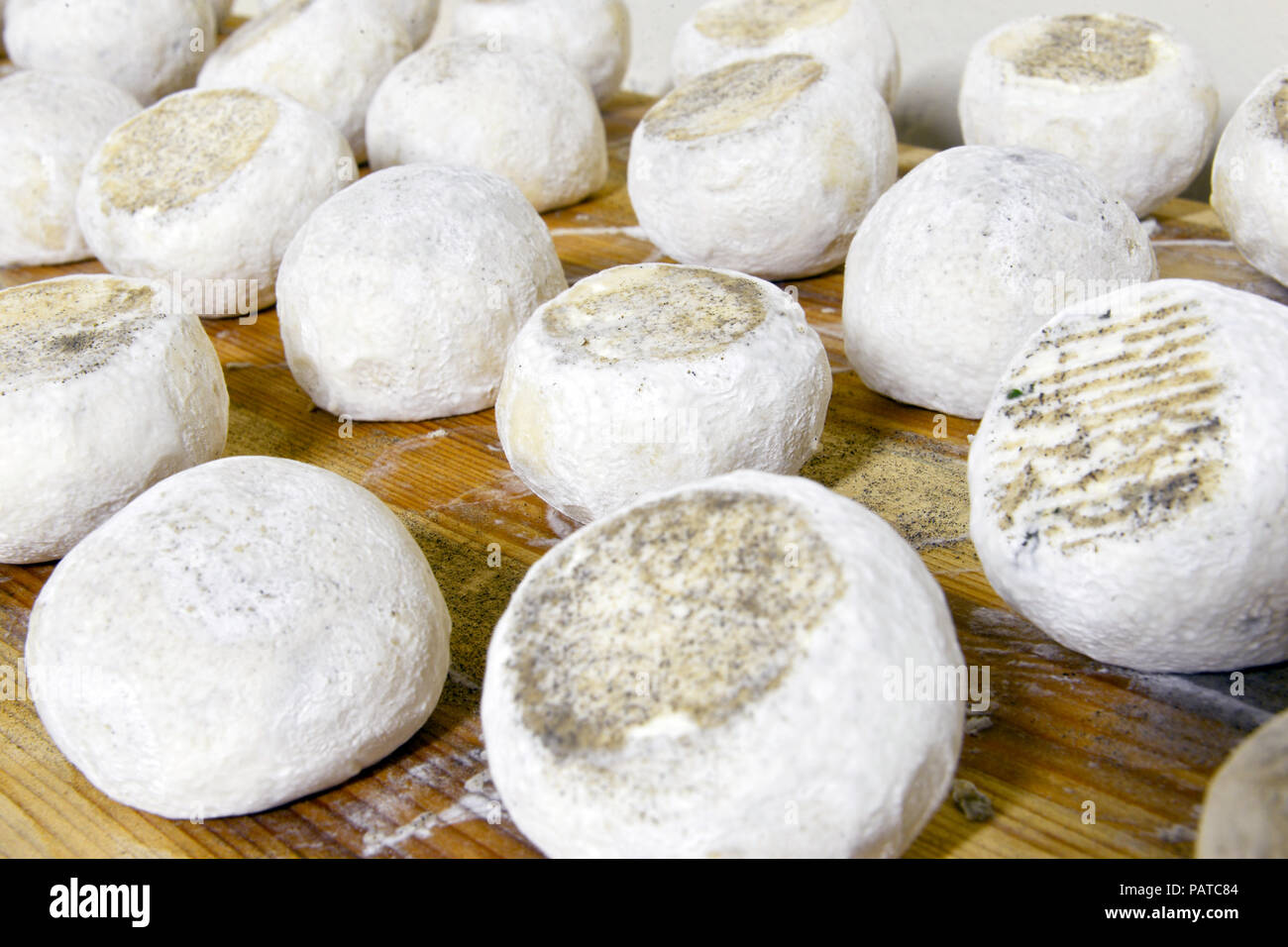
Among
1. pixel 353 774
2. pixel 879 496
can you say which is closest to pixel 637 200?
pixel 879 496

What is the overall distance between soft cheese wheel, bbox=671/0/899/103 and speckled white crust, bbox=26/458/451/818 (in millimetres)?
2132

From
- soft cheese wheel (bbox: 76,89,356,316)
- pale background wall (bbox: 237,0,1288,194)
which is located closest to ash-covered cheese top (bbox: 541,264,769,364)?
soft cheese wheel (bbox: 76,89,356,316)

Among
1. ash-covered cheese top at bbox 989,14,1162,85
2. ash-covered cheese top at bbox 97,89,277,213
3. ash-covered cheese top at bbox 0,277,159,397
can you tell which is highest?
ash-covered cheese top at bbox 989,14,1162,85

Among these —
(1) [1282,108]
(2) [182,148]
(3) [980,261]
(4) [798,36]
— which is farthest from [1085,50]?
(2) [182,148]

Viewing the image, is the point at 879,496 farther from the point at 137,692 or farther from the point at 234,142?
the point at 234,142

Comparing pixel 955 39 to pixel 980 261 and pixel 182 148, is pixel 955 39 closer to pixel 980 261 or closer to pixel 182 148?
pixel 980 261

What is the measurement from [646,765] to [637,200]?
6.51 ft

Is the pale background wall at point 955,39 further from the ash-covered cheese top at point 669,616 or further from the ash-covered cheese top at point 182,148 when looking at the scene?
the ash-covered cheese top at point 669,616

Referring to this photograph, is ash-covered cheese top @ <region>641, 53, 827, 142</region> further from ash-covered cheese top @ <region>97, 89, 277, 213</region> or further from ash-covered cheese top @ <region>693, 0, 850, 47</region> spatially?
ash-covered cheese top @ <region>97, 89, 277, 213</region>

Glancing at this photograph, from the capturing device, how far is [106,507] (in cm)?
219

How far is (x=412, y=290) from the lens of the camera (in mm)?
2441

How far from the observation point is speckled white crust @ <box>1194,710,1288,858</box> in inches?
45.4

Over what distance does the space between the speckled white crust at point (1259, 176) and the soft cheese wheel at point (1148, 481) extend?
102cm

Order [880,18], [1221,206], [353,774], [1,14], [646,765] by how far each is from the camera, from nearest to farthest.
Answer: [646,765] → [353,774] → [1221,206] → [880,18] → [1,14]
